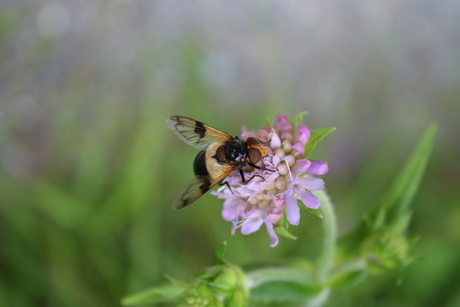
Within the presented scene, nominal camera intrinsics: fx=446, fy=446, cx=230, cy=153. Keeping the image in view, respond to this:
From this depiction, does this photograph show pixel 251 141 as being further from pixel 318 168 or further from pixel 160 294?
pixel 160 294

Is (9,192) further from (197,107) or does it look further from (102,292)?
(197,107)

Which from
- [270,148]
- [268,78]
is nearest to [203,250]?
→ [268,78]

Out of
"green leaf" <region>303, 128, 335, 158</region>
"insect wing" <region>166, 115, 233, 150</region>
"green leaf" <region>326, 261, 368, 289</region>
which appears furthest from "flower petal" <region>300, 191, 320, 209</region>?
"green leaf" <region>326, 261, 368, 289</region>

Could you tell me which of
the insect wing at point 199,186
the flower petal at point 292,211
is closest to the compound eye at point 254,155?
the insect wing at point 199,186

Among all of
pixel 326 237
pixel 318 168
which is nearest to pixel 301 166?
pixel 318 168

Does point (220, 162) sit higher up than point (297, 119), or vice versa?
point (297, 119)
